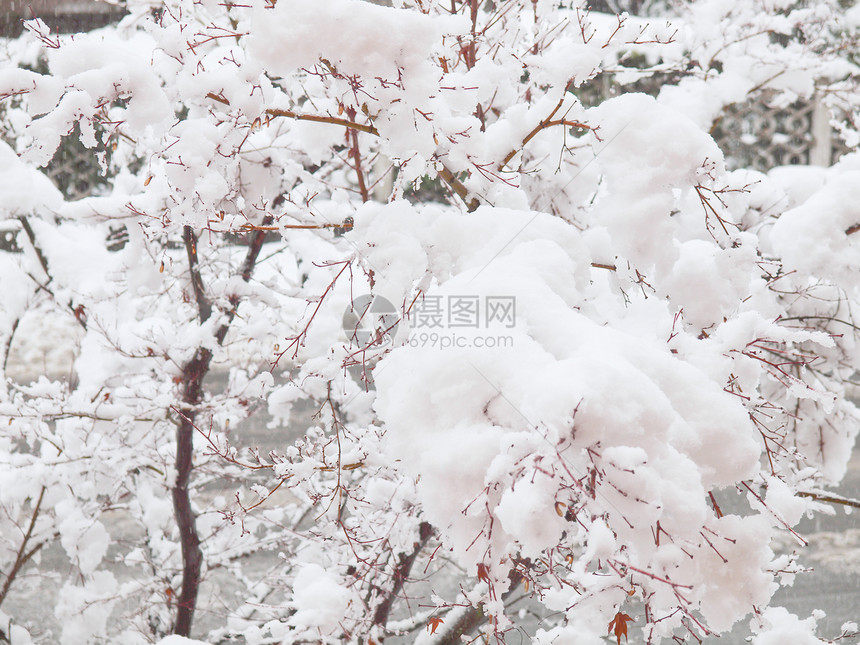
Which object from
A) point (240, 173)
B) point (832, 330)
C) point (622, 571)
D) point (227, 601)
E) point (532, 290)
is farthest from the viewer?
point (227, 601)

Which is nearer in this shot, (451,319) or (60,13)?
(451,319)

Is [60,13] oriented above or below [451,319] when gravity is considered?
above

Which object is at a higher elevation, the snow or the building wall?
the building wall

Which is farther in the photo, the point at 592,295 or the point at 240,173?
the point at 240,173

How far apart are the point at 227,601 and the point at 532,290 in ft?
14.0

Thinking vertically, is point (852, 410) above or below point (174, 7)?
below

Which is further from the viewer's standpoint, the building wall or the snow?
the building wall

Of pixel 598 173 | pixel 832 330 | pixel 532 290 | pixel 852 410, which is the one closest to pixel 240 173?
pixel 598 173

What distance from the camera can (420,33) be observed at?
163 cm

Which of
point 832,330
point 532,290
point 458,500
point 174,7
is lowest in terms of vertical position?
point 832,330

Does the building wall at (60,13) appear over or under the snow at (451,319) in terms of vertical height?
over

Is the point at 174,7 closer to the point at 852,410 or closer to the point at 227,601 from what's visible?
the point at 852,410

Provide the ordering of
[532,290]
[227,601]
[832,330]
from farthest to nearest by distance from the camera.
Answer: [227,601] < [832,330] < [532,290]

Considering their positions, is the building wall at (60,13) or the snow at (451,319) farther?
the building wall at (60,13)
